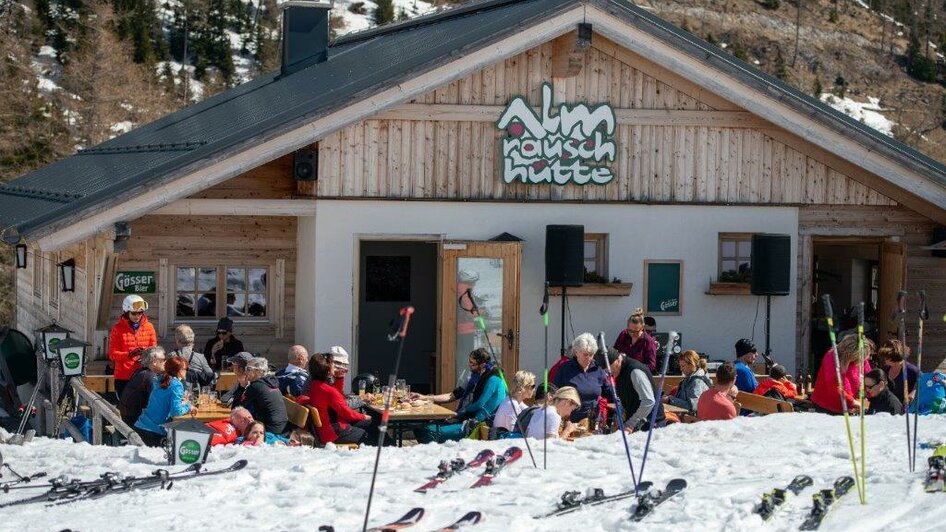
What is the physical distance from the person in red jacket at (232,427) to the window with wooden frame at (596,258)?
6.54 metres

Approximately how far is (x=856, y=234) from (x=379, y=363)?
6.16 metres

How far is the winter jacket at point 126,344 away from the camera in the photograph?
570 inches

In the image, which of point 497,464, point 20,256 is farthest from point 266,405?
point 20,256

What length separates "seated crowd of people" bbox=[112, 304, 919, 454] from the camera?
1140 cm

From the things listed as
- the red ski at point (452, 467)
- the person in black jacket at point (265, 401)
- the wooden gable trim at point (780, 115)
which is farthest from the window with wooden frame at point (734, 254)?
the red ski at point (452, 467)

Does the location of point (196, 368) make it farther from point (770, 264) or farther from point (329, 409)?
point (770, 264)

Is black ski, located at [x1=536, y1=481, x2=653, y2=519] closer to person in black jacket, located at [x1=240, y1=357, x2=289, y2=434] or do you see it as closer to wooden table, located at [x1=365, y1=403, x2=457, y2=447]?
person in black jacket, located at [x1=240, y1=357, x2=289, y2=434]

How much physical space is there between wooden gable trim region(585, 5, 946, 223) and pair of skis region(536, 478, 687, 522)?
8.20 meters

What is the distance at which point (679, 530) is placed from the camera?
784 centimetres

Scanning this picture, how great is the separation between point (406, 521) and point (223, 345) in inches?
326

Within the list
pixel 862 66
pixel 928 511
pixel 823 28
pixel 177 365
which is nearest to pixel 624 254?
pixel 177 365

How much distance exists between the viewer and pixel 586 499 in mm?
8555

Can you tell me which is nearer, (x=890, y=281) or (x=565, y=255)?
(x=565, y=255)

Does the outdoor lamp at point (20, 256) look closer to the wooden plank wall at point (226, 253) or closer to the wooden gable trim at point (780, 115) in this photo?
the wooden plank wall at point (226, 253)
